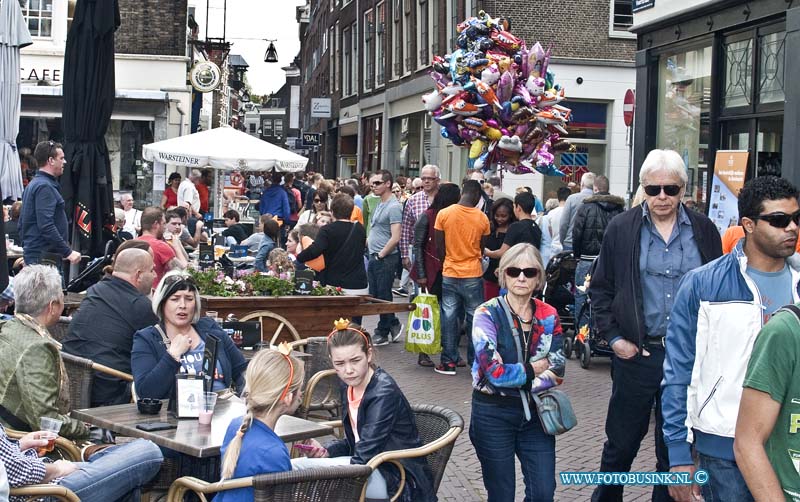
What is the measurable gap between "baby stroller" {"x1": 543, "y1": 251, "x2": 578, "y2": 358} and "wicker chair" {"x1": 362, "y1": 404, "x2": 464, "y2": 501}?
21.8ft

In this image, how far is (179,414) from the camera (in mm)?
5301

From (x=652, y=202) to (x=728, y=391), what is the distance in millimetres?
1574

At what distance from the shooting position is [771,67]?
12680mm

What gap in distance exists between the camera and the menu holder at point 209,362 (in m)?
5.42

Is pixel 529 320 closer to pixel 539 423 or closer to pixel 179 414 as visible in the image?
pixel 539 423

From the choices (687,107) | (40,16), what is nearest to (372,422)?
(687,107)

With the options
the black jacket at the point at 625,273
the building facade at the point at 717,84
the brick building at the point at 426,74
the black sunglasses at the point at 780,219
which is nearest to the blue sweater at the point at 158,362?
the black jacket at the point at 625,273

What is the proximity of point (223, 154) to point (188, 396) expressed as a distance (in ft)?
41.6

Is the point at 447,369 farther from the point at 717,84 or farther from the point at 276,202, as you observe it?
the point at 276,202

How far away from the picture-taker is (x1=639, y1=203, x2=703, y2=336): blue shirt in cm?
532

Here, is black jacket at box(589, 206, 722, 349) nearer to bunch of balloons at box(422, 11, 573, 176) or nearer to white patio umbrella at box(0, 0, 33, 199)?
white patio umbrella at box(0, 0, 33, 199)

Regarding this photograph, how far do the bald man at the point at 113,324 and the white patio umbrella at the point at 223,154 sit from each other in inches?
441

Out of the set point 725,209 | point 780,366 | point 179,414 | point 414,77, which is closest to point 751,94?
point 725,209

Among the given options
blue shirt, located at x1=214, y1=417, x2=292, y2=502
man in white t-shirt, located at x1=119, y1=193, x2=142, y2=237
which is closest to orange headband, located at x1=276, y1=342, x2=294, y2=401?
blue shirt, located at x1=214, y1=417, x2=292, y2=502
